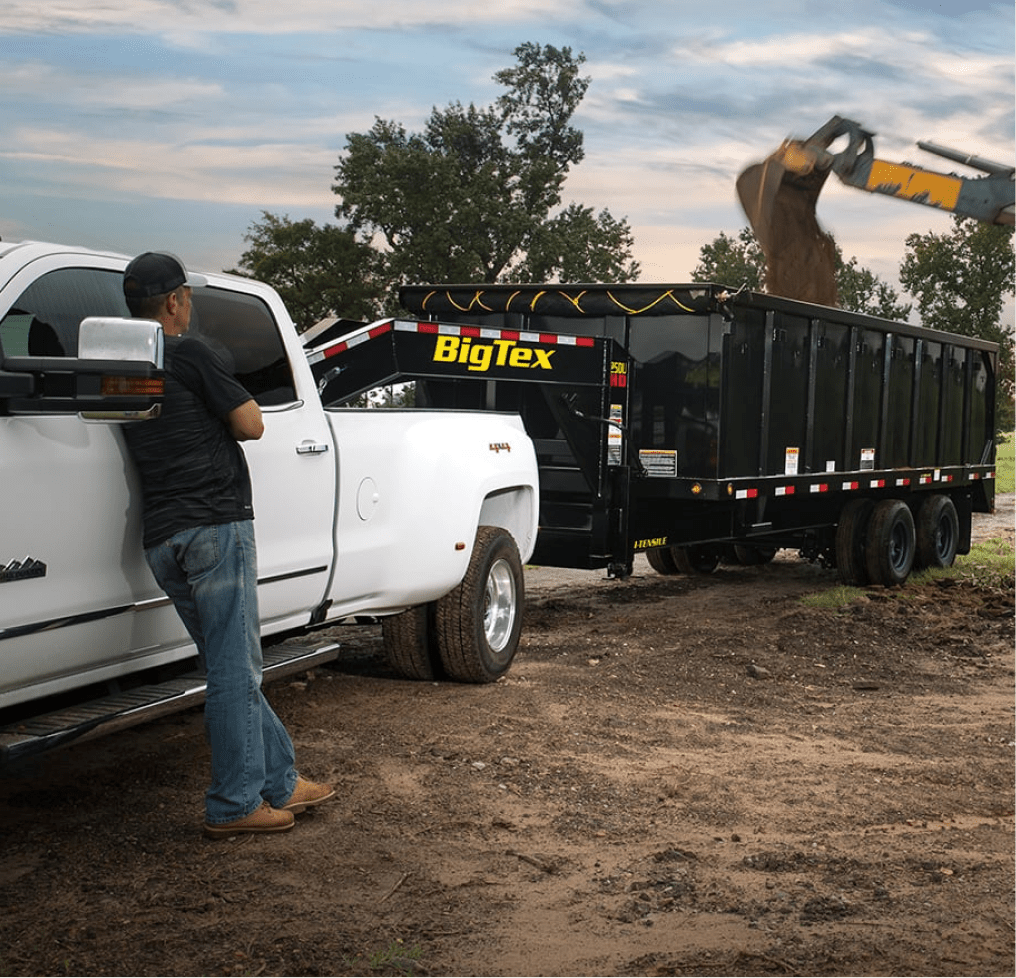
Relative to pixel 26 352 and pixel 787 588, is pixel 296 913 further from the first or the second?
pixel 787 588

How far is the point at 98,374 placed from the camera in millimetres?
4039

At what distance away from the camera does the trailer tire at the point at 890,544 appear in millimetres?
13438

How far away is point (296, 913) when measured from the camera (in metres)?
4.38

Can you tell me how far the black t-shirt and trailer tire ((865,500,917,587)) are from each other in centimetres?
972

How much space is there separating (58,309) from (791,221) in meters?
10.6

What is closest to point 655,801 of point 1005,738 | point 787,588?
point 1005,738

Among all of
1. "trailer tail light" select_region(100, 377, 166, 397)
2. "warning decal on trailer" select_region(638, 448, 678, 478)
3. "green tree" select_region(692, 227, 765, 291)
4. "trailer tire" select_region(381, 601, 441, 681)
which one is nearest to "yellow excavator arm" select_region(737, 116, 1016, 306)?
"warning decal on trailer" select_region(638, 448, 678, 478)

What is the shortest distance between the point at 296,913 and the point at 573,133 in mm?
58817

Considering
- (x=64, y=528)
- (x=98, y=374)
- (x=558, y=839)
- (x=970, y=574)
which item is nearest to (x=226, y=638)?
(x=64, y=528)

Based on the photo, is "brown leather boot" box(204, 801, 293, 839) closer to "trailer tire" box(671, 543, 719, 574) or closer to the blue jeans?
the blue jeans

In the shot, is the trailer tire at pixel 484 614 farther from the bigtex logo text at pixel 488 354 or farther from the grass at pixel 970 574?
the grass at pixel 970 574

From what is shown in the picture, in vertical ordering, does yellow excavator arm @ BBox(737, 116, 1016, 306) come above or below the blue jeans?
above

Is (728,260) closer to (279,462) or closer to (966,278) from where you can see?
(966,278)

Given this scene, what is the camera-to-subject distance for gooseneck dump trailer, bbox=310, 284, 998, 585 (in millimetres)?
9758
